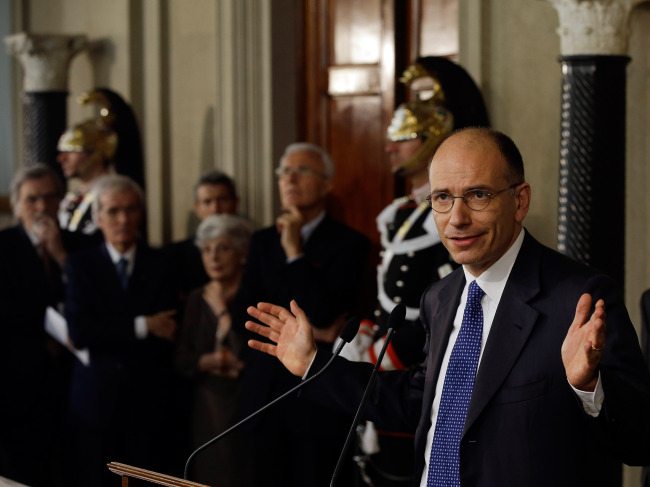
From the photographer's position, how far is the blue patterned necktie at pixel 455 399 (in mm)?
2045

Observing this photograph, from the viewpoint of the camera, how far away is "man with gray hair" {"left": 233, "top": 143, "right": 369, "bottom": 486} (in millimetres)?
3930

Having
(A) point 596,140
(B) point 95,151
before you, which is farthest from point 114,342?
(A) point 596,140

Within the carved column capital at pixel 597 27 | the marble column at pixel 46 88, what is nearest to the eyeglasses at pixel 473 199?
the carved column capital at pixel 597 27

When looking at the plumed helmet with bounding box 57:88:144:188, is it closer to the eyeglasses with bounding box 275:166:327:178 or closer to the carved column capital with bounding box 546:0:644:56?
the eyeglasses with bounding box 275:166:327:178

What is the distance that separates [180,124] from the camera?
5711mm

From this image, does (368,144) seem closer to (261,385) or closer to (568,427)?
(261,385)

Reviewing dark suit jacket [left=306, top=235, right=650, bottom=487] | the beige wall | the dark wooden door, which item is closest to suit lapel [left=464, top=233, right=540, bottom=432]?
dark suit jacket [left=306, top=235, right=650, bottom=487]

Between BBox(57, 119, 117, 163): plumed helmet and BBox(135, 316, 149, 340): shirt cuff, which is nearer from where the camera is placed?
BBox(135, 316, 149, 340): shirt cuff

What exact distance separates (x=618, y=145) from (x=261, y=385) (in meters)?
1.64

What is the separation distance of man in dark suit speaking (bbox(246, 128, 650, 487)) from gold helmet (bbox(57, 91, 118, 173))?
3475mm

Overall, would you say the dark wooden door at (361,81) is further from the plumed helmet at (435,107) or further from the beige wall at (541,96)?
the plumed helmet at (435,107)

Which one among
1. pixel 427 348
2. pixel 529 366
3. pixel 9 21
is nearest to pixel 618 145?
pixel 427 348

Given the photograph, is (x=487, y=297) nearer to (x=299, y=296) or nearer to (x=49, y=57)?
(x=299, y=296)

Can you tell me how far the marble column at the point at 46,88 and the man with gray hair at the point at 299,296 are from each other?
2.42m
